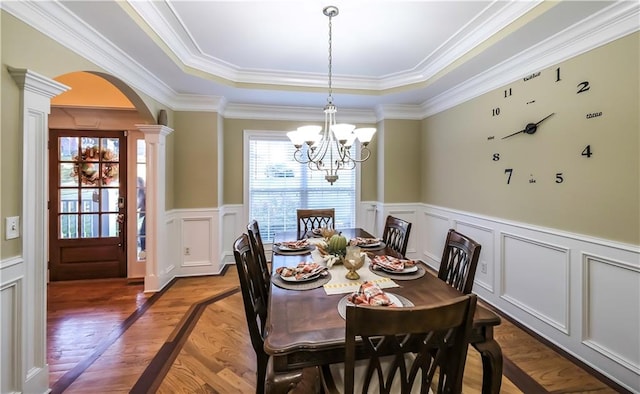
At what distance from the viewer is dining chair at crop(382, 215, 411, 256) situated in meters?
2.53

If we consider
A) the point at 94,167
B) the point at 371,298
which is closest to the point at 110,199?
the point at 94,167

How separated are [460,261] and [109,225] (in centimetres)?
424

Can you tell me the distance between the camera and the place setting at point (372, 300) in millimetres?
1316

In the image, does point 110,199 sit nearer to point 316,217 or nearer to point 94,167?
point 94,167

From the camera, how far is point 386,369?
4.70ft

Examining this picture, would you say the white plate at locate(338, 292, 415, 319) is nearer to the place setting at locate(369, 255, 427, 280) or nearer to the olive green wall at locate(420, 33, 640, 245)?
the place setting at locate(369, 255, 427, 280)

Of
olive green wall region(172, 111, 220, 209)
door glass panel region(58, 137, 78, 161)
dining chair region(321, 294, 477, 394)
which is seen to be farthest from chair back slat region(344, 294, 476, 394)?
door glass panel region(58, 137, 78, 161)

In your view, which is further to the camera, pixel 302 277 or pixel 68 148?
pixel 68 148

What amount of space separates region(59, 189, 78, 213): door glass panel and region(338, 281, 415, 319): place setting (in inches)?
160

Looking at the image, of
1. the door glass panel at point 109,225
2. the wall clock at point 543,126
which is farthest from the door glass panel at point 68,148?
the wall clock at point 543,126

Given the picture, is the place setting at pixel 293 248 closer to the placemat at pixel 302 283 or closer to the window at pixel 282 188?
the placemat at pixel 302 283

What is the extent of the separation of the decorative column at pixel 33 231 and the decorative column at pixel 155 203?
154 cm

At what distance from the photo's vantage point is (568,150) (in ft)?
7.24

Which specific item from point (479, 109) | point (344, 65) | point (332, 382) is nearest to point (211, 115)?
point (344, 65)
